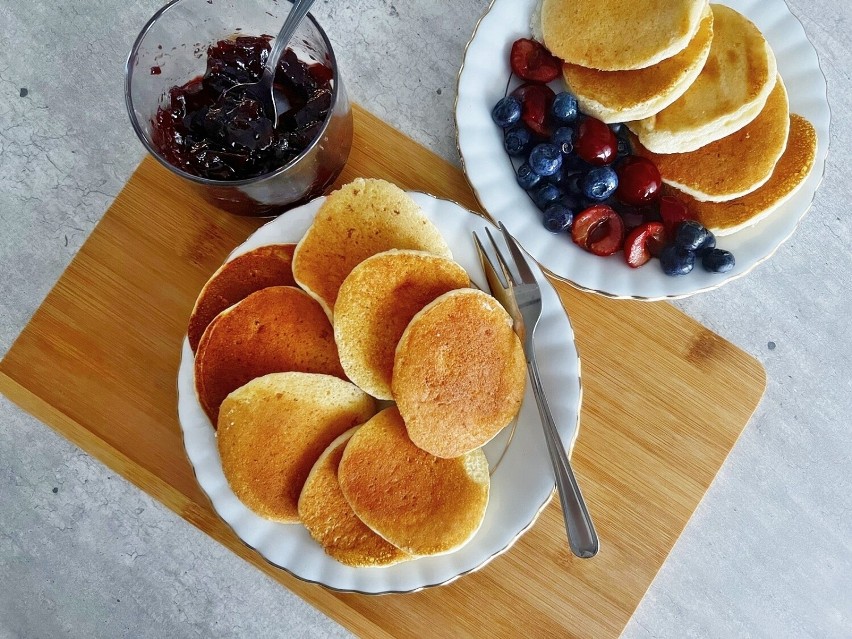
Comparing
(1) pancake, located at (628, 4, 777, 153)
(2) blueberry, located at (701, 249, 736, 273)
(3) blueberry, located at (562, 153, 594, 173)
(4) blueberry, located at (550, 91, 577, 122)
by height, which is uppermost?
(1) pancake, located at (628, 4, 777, 153)

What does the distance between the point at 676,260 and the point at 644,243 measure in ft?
0.23

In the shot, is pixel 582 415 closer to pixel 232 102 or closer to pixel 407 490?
pixel 407 490

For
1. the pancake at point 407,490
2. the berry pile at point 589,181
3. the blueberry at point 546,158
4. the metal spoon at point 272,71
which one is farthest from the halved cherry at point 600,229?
the metal spoon at point 272,71

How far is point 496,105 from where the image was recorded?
134cm

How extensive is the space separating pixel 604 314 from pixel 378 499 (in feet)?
2.02

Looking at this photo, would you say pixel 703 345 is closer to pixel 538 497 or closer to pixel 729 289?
pixel 729 289

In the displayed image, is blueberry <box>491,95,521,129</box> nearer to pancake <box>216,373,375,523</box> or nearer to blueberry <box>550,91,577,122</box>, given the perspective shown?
blueberry <box>550,91,577,122</box>

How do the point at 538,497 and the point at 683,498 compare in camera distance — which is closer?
the point at 538,497

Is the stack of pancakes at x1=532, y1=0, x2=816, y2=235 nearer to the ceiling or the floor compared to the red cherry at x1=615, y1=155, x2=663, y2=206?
nearer to the ceiling

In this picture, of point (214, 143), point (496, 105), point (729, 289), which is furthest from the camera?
point (729, 289)

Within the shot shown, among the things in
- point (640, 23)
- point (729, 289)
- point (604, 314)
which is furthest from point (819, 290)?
point (640, 23)

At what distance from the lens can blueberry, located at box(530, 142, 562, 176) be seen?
1.28 meters

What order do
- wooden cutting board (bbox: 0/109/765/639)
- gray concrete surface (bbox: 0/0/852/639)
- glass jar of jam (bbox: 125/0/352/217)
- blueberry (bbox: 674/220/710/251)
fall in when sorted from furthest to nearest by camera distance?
gray concrete surface (bbox: 0/0/852/639) < wooden cutting board (bbox: 0/109/765/639) < blueberry (bbox: 674/220/710/251) < glass jar of jam (bbox: 125/0/352/217)

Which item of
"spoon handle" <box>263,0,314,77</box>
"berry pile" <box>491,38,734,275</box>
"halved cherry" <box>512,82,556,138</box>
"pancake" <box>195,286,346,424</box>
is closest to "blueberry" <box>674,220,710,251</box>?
"berry pile" <box>491,38,734,275</box>
